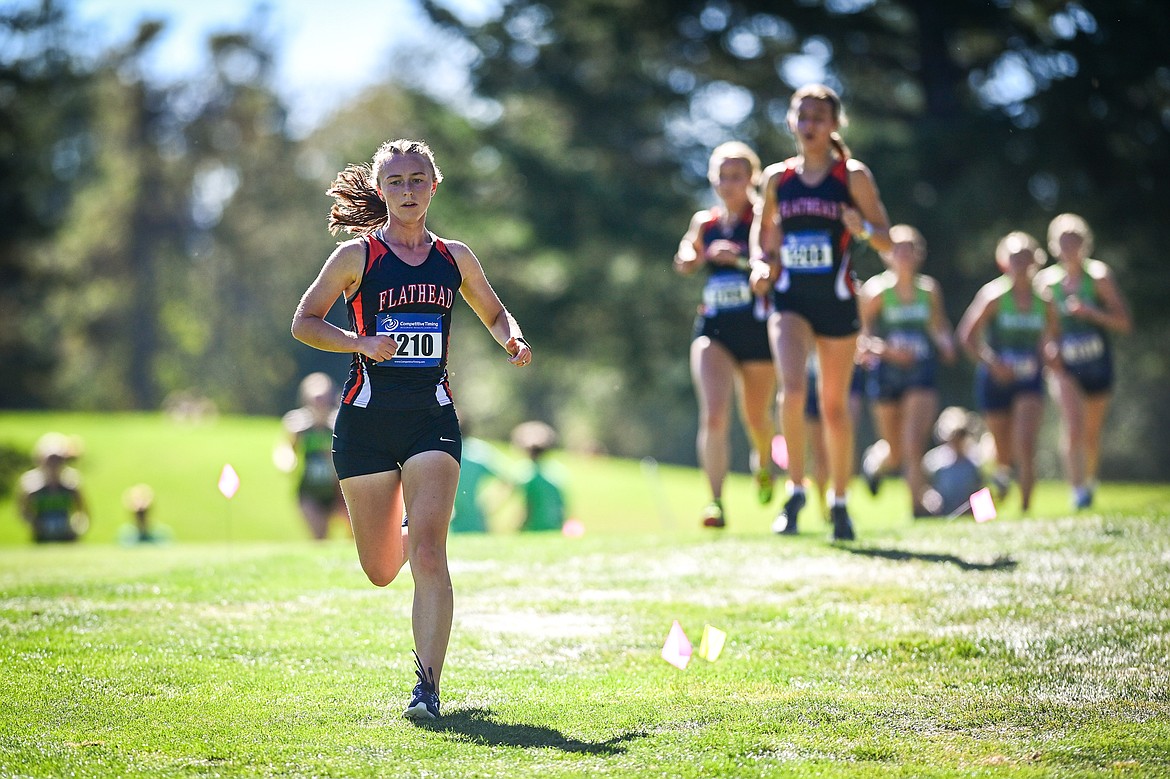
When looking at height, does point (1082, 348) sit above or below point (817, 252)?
below

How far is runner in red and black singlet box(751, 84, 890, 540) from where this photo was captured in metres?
8.88

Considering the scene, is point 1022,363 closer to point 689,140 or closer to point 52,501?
point 52,501

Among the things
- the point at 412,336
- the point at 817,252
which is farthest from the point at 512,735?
the point at 817,252

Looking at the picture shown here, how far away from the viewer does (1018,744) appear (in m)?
5.14

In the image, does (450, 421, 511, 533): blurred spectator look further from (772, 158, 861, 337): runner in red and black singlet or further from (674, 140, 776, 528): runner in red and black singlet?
(772, 158, 861, 337): runner in red and black singlet

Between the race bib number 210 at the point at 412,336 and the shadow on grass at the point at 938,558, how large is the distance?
3.92 metres

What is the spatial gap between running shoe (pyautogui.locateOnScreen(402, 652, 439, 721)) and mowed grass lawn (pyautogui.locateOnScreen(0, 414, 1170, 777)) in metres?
0.08

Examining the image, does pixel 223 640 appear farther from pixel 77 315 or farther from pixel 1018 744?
pixel 77 315

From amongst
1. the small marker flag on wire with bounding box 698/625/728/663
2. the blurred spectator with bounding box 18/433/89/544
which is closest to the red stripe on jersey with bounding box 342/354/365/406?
the small marker flag on wire with bounding box 698/625/728/663

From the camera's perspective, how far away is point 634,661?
6.56m

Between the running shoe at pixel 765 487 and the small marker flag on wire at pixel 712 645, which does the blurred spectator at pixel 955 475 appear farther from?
the small marker flag on wire at pixel 712 645

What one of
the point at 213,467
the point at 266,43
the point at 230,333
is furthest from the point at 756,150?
the point at 230,333

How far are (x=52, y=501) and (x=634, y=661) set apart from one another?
13240 mm

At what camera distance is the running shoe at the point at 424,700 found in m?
5.46
